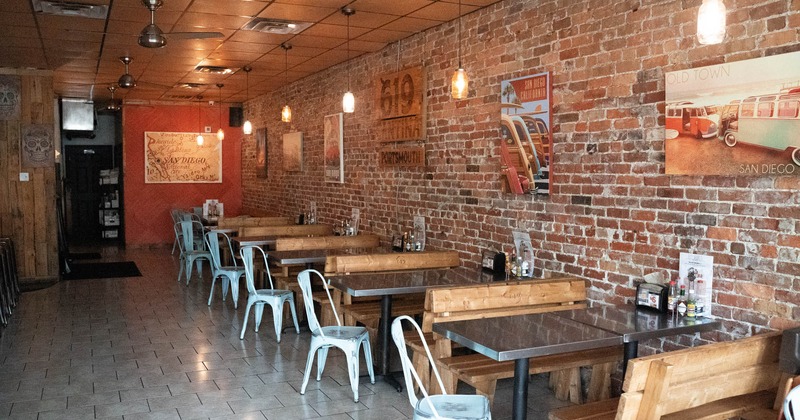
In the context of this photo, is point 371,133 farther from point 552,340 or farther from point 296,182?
point 552,340

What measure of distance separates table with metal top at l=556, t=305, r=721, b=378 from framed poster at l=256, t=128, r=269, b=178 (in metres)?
8.93

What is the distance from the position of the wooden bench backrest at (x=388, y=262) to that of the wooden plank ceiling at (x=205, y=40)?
6.79ft

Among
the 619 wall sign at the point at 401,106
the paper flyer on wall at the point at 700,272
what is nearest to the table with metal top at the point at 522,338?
the paper flyer on wall at the point at 700,272

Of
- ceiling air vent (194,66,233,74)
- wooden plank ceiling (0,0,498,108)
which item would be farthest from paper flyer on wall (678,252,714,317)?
ceiling air vent (194,66,233,74)

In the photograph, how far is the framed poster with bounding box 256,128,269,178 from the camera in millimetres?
12133

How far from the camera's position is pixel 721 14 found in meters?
3.12

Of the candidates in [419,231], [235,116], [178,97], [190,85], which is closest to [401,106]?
[419,231]

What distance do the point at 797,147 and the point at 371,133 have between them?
5.13m

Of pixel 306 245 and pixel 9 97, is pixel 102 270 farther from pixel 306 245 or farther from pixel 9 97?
pixel 306 245

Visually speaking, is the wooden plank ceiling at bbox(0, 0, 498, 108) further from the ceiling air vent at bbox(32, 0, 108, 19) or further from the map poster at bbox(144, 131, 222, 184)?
the map poster at bbox(144, 131, 222, 184)

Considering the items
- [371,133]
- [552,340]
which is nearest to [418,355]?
[552,340]

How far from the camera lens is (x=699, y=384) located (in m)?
2.92

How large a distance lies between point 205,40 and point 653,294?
5.23m

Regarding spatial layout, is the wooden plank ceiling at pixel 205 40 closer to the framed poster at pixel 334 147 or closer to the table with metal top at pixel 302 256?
the framed poster at pixel 334 147
